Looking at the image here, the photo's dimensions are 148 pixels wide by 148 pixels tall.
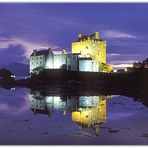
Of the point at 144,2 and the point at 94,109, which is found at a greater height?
the point at 144,2

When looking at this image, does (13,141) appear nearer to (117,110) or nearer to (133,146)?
(133,146)

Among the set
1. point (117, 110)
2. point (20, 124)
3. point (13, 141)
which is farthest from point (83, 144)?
point (117, 110)

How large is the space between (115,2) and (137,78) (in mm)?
10068

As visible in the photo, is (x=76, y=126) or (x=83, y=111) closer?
(x=76, y=126)

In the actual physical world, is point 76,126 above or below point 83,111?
below

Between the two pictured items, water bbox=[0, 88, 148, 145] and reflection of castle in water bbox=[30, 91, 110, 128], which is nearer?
water bbox=[0, 88, 148, 145]

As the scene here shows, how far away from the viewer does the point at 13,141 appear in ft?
16.5

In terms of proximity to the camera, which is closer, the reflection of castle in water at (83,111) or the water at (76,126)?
the water at (76,126)

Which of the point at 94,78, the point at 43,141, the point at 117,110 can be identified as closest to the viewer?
the point at 43,141

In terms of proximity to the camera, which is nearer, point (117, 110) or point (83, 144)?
point (83, 144)

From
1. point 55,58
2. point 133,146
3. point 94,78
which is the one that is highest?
point 55,58

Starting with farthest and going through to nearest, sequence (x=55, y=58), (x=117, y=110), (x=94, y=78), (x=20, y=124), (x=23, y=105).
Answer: (x=55, y=58) → (x=94, y=78) → (x=23, y=105) → (x=117, y=110) → (x=20, y=124)

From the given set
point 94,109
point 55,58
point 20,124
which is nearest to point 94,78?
point 55,58

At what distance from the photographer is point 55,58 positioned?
14930 millimetres
